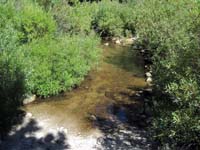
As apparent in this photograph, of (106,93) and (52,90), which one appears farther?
(106,93)

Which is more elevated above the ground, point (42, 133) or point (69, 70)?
point (69, 70)

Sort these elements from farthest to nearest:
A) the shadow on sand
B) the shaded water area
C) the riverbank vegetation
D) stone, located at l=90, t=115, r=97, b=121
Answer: stone, located at l=90, t=115, r=97, b=121
the shaded water area
the shadow on sand
the riverbank vegetation

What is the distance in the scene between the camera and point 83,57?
64.0 ft

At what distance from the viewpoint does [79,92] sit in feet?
59.0

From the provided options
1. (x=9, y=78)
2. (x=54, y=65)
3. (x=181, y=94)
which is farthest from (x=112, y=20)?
(x=181, y=94)

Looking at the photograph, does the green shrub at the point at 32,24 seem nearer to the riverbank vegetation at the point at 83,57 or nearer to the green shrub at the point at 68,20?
the riverbank vegetation at the point at 83,57

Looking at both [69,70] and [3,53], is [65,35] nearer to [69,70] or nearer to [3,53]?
[69,70]

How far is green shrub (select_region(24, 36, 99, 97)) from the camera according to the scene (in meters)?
16.6

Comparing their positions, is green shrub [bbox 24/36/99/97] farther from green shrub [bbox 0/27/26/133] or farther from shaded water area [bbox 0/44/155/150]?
green shrub [bbox 0/27/26/133]

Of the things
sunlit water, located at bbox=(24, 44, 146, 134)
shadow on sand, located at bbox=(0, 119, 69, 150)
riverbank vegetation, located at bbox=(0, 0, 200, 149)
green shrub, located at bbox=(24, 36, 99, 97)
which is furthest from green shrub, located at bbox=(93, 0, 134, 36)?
shadow on sand, located at bbox=(0, 119, 69, 150)

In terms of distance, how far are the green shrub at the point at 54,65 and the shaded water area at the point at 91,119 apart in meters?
0.53

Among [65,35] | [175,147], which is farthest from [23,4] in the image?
[175,147]

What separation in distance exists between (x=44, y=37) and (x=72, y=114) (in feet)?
17.1

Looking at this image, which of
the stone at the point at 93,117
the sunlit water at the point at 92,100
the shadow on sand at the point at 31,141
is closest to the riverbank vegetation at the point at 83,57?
the sunlit water at the point at 92,100
